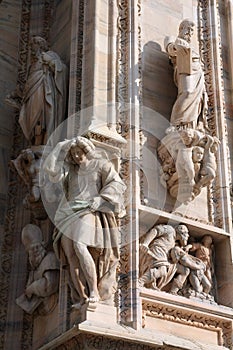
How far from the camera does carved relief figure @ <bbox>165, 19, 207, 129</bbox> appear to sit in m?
9.93

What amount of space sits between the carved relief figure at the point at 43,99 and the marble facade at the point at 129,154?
0.18m

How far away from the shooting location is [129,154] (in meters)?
9.39

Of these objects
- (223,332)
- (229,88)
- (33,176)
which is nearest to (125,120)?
(33,176)

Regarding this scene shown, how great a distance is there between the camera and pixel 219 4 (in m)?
11.8

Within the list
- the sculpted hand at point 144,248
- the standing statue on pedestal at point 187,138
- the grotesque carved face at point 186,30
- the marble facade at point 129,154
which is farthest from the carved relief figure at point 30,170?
the grotesque carved face at point 186,30

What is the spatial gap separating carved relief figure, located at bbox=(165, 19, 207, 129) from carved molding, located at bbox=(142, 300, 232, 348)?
238cm

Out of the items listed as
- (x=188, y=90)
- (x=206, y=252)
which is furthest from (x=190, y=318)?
(x=188, y=90)

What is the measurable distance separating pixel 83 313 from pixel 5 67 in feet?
15.1

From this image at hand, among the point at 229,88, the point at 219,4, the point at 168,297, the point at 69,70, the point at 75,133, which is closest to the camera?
the point at 168,297

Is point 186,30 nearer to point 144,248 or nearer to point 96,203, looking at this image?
point 96,203

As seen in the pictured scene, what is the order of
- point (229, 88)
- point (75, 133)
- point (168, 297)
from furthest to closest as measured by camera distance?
1. point (229, 88)
2. point (75, 133)
3. point (168, 297)

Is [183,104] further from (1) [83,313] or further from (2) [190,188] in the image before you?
(1) [83,313]

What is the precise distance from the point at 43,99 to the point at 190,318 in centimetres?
330

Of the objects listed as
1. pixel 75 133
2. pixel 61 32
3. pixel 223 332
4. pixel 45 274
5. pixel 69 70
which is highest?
pixel 61 32
